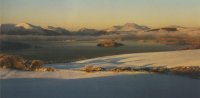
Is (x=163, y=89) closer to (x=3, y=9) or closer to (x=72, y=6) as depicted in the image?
(x=72, y=6)

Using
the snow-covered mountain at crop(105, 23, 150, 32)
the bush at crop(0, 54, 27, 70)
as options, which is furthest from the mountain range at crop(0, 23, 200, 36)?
the bush at crop(0, 54, 27, 70)

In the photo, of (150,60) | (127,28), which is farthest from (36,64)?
(150,60)

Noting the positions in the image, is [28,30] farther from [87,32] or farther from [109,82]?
[109,82]

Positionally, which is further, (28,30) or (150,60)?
(150,60)

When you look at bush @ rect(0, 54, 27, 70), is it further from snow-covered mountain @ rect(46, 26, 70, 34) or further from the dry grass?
snow-covered mountain @ rect(46, 26, 70, 34)

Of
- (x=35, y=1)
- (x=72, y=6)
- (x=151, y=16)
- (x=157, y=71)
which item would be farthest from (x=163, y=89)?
(x=35, y=1)
